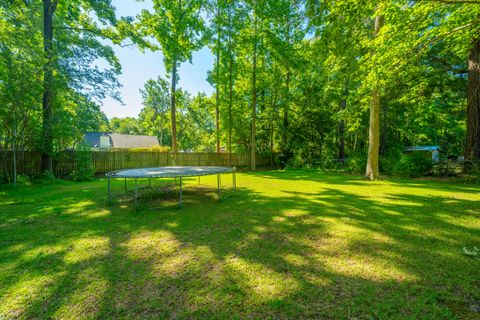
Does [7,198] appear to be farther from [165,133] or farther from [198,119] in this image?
[165,133]

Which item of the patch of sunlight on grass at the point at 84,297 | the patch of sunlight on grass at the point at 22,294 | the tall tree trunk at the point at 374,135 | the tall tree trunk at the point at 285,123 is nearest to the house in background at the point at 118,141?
the tall tree trunk at the point at 285,123

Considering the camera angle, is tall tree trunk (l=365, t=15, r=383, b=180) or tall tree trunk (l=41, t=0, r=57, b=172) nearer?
tall tree trunk (l=41, t=0, r=57, b=172)

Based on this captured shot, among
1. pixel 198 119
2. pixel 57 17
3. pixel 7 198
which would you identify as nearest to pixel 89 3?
pixel 57 17

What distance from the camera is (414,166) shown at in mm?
8914

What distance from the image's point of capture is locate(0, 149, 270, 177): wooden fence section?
8227 mm

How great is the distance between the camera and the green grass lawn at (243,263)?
1.61 meters

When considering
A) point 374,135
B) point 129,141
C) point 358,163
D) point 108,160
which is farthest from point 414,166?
point 129,141

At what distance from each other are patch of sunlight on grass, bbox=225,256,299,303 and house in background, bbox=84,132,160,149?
1086 inches

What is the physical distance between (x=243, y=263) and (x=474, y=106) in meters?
10.8

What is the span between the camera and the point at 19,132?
7879 millimetres

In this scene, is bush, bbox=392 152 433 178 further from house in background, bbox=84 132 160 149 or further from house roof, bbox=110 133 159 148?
house roof, bbox=110 133 159 148

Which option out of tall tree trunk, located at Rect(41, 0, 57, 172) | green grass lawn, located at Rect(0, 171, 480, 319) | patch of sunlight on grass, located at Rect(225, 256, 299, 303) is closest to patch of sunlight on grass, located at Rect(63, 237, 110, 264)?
green grass lawn, located at Rect(0, 171, 480, 319)

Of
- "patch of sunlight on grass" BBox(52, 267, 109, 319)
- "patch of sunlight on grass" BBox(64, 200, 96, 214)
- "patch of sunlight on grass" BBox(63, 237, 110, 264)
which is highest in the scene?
"patch of sunlight on grass" BBox(64, 200, 96, 214)

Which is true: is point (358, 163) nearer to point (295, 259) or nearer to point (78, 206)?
point (295, 259)
